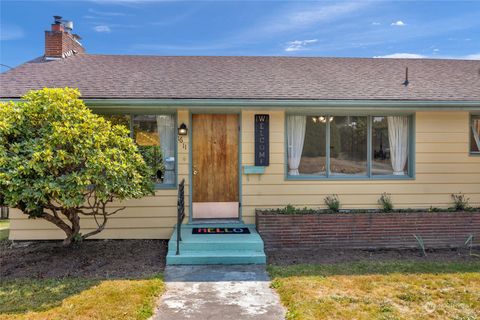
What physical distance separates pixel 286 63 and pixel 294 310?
6.88m

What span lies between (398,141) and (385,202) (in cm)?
135

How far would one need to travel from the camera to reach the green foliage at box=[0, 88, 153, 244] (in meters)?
4.79

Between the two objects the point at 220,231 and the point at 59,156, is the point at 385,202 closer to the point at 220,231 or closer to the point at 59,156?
the point at 220,231

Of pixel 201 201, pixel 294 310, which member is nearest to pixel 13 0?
pixel 201 201

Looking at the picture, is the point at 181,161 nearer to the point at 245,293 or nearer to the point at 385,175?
the point at 245,293

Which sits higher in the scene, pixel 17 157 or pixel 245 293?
pixel 17 157

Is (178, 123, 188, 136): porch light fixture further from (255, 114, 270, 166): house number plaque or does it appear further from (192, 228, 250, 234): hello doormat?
(192, 228, 250, 234): hello doormat

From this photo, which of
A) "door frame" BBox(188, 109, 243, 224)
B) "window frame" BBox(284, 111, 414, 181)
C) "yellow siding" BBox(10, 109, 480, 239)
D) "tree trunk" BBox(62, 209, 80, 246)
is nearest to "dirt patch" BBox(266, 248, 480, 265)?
"yellow siding" BBox(10, 109, 480, 239)

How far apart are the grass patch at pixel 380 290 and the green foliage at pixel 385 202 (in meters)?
1.63

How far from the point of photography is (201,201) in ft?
22.9

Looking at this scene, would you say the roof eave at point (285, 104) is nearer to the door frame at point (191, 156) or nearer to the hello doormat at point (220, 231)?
the door frame at point (191, 156)

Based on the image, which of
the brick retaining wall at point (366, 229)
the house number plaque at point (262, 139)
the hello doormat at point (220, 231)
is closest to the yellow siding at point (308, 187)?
the house number plaque at point (262, 139)

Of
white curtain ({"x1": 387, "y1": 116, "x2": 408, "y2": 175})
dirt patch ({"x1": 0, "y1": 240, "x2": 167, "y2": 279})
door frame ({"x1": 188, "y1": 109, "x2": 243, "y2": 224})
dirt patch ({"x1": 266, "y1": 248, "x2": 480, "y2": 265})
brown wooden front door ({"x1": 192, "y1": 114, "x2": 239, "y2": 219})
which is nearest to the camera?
dirt patch ({"x1": 0, "y1": 240, "x2": 167, "y2": 279})

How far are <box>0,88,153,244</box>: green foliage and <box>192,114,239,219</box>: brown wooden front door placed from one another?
63.5 inches
